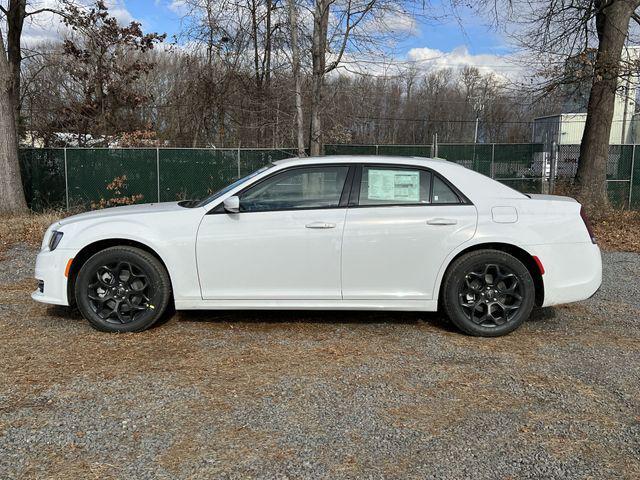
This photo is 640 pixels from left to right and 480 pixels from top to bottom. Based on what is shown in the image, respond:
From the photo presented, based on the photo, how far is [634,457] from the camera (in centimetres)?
298

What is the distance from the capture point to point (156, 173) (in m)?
15.8

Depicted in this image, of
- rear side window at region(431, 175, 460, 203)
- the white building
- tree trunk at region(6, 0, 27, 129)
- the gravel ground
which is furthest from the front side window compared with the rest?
tree trunk at region(6, 0, 27, 129)

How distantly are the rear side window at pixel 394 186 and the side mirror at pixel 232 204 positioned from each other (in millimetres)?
1057

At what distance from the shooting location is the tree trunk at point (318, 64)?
1314 centimetres

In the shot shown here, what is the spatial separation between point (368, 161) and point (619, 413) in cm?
275

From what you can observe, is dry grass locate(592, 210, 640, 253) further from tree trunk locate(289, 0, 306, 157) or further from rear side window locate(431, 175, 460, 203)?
tree trunk locate(289, 0, 306, 157)

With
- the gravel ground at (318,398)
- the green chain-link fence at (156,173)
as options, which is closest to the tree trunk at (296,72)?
the green chain-link fence at (156,173)

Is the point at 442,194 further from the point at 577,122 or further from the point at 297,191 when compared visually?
the point at 577,122

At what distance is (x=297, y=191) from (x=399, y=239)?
3.23ft

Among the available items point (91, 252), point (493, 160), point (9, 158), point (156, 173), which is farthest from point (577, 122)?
point (91, 252)

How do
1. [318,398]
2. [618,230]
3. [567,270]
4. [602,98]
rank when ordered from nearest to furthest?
[318,398] < [567,270] < [618,230] < [602,98]

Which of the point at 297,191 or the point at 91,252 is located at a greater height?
the point at 297,191

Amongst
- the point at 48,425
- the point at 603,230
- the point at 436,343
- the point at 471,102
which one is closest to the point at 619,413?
the point at 436,343

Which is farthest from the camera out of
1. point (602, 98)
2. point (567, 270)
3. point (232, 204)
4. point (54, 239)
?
point (602, 98)
